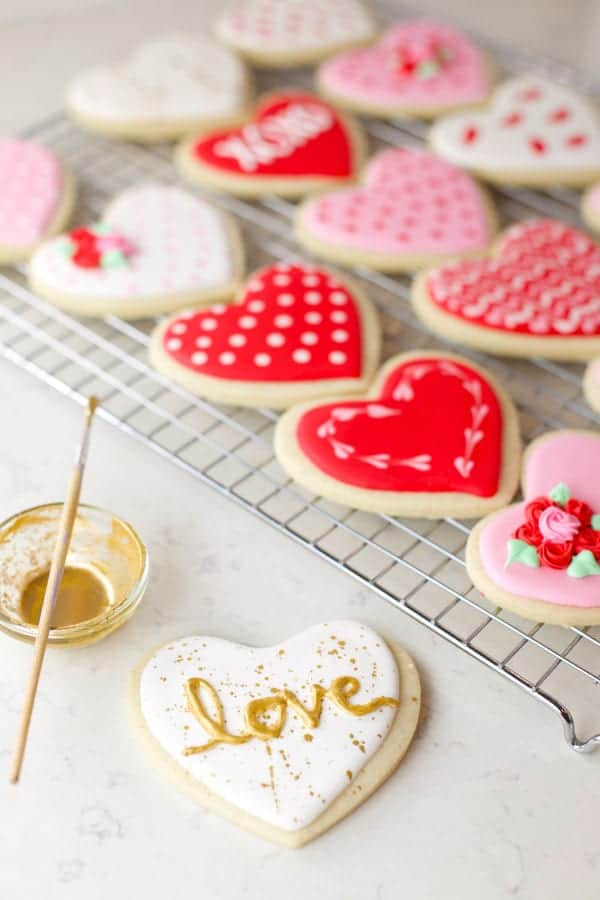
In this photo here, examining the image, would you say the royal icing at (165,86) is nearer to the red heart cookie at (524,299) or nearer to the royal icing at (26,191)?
the royal icing at (26,191)

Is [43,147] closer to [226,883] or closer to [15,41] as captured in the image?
[15,41]

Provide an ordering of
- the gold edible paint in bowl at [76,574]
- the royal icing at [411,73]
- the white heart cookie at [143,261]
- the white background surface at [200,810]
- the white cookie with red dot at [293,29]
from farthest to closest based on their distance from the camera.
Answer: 1. the white cookie with red dot at [293,29]
2. the royal icing at [411,73]
3. the white heart cookie at [143,261]
4. the gold edible paint in bowl at [76,574]
5. the white background surface at [200,810]

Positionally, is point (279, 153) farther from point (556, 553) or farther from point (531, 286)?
point (556, 553)

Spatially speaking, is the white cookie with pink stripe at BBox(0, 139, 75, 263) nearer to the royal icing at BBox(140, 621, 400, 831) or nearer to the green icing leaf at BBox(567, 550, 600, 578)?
the royal icing at BBox(140, 621, 400, 831)

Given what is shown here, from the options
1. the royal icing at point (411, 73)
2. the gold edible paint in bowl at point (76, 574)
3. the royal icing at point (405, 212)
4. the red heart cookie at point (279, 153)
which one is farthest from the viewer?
the royal icing at point (411, 73)

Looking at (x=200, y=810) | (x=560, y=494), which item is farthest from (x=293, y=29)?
(x=200, y=810)

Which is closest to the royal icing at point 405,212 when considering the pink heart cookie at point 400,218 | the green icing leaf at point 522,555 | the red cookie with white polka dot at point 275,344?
A: the pink heart cookie at point 400,218

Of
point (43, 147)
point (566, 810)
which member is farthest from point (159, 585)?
point (43, 147)
